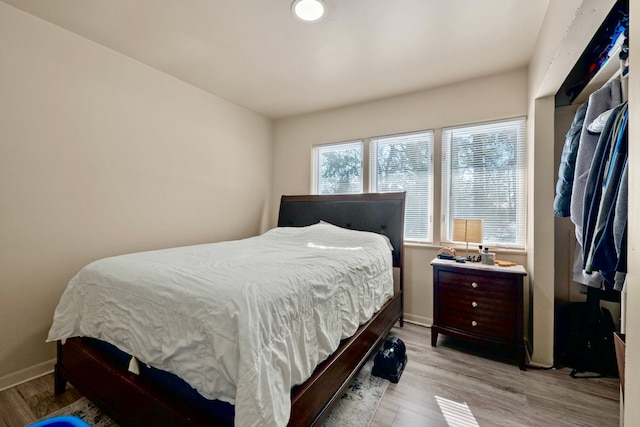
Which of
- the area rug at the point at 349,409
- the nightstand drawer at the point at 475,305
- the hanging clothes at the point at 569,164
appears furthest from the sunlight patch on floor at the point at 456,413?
the hanging clothes at the point at 569,164

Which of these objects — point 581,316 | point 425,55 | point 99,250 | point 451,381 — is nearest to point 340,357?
point 451,381

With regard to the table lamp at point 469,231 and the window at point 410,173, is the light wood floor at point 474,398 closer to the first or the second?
the table lamp at point 469,231

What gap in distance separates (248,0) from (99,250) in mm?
2156

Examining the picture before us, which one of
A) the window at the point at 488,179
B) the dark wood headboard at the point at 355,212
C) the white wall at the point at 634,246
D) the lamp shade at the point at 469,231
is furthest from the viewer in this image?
the dark wood headboard at the point at 355,212

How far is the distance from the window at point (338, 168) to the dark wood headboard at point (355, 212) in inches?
9.9

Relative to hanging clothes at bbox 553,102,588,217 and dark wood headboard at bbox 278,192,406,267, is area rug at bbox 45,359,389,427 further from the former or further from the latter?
hanging clothes at bbox 553,102,588,217

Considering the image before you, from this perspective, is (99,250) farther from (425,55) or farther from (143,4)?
(425,55)

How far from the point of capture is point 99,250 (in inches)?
87.3

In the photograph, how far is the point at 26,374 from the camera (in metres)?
1.89

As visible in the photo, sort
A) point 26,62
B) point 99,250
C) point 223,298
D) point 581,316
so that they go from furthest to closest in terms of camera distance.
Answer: point 99,250 < point 581,316 < point 26,62 < point 223,298

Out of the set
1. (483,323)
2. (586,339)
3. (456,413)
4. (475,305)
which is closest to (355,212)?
(475,305)

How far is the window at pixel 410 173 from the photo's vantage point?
2922 millimetres

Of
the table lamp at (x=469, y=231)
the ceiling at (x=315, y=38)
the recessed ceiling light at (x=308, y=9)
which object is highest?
the ceiling at (x=315, y=38)

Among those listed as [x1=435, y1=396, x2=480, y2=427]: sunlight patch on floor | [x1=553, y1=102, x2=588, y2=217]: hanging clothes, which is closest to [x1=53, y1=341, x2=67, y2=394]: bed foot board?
[x1=435, y1=396, x2=480, y2=427]: sunlight patch on floor
